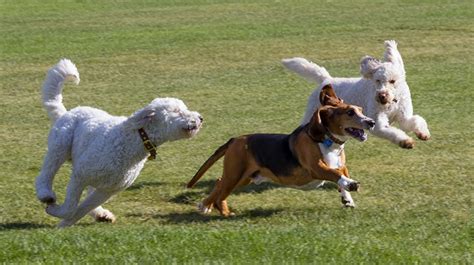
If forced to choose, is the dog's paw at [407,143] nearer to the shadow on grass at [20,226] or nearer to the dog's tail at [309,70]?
the dog's tail at [309,70]

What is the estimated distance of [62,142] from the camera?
8.16m

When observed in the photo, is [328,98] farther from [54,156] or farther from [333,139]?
[54,156]

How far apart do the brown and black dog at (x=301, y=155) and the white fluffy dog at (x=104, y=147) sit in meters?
0.72

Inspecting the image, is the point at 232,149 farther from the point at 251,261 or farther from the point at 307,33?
the point at 307,33

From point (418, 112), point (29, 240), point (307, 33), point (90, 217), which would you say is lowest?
point (307, 33)

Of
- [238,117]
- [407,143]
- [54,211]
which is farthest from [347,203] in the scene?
[238,117]

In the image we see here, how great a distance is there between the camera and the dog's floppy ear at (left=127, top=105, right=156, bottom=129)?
25.8ft

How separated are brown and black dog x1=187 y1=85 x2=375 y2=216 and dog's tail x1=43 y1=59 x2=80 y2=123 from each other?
1167 millimetres

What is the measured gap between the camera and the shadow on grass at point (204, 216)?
847 cm

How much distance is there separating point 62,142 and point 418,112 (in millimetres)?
6190

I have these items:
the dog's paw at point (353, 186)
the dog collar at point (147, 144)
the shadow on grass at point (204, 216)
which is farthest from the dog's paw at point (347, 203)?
the dog collar at point (147, 144)

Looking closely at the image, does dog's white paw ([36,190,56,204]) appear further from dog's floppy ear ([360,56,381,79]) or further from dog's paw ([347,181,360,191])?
dog's floppy ear ([360,56,381,79])

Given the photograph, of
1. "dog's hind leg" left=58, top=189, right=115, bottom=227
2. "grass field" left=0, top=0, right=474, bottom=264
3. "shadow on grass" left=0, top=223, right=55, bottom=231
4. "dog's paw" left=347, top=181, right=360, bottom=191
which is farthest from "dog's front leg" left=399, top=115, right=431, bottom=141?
"shadow on grass" left=0, top=223, right=55, bottom=231

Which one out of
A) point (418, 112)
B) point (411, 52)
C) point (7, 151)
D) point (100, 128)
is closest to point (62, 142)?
point (100, 128)
